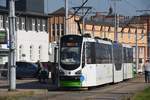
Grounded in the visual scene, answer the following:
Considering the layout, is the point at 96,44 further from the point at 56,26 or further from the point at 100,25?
the point at 100,25

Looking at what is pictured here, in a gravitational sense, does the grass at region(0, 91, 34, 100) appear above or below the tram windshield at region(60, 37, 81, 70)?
below

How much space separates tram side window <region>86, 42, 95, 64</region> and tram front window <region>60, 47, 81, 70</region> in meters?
0.86

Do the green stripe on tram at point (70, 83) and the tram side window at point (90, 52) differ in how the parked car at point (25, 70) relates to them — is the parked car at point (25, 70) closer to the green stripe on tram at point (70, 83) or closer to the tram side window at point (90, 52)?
the tram side window at point (90, 52)

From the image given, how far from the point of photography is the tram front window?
34.8 metres

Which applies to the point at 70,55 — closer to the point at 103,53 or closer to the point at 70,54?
the point at 70,54

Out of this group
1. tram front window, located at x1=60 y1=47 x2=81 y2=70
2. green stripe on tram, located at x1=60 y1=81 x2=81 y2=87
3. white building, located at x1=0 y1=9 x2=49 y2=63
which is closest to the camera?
green stripe on tram, located at x1=60 y1=81 x2=81 y2=87

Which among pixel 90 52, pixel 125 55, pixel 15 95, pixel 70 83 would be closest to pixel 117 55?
pixel 125 55

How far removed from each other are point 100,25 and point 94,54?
78.6 m

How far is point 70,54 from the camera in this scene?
3506cm

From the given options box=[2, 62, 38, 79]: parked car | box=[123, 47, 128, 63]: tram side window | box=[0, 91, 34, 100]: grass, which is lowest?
box=[2, 62, 38, 79]: parked car

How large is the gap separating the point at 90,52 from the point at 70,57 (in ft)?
5.37

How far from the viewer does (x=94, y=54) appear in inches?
1444

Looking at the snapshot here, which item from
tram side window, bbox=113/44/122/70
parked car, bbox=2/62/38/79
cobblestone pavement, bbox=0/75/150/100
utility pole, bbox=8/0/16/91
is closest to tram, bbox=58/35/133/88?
cobblestone pavement, bbox=0/75/150/100

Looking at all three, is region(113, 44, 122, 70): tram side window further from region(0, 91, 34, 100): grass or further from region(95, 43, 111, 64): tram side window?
region(0, 91, 34, 100): grass
